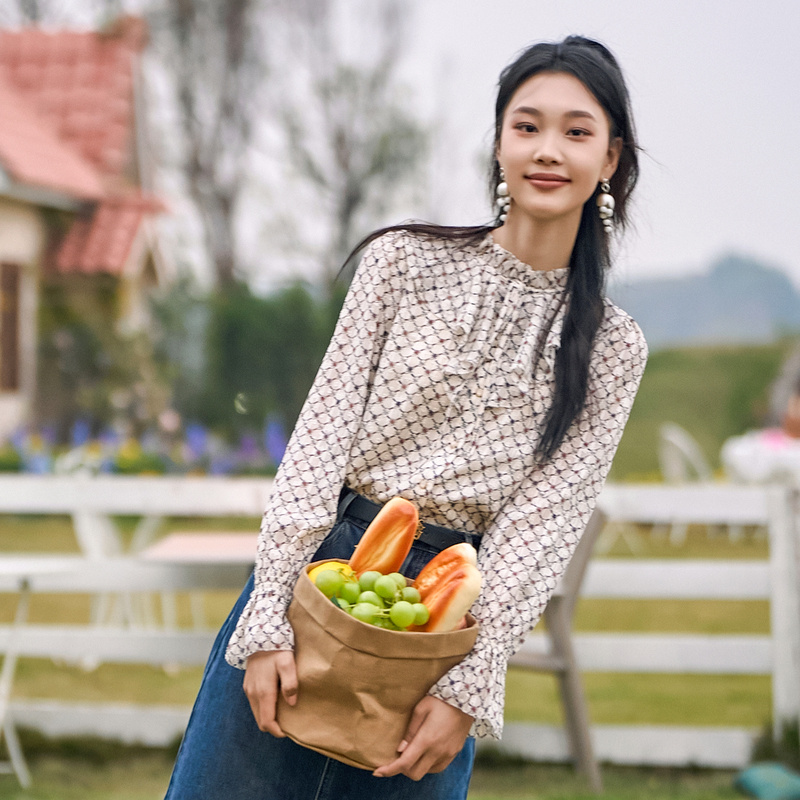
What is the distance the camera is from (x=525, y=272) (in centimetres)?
165

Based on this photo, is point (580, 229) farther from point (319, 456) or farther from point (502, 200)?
point (319, 456)

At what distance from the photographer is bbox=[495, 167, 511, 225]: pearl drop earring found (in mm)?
1656

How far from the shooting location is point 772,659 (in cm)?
362

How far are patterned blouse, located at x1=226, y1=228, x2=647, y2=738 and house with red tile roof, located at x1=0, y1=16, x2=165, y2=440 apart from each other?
9843 mm

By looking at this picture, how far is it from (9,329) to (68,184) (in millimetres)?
1807

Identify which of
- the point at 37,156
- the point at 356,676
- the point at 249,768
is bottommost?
the point at 37,156

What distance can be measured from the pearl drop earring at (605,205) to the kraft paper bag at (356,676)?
718mm

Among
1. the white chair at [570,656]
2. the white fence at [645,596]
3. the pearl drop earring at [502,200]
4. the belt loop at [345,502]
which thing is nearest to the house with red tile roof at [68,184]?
the white fence at [645,596]

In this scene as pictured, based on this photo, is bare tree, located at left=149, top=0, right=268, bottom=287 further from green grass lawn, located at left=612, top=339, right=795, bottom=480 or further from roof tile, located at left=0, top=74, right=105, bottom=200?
green grass lawn, located at left=612, top=339, right=795, bottom=480

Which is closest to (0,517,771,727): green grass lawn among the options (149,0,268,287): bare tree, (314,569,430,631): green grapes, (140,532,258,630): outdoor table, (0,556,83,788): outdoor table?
(140,532,258,630): outdoor table

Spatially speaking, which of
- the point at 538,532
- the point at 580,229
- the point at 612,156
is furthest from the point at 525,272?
the point at 538,532

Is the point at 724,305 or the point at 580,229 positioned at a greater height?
the point at 580,229

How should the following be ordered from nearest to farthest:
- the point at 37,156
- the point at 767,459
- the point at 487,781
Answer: the point at 487,781 → the point at 767,459 → the point at 37,156

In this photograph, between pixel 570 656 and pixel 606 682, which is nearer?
pixel 570 656
